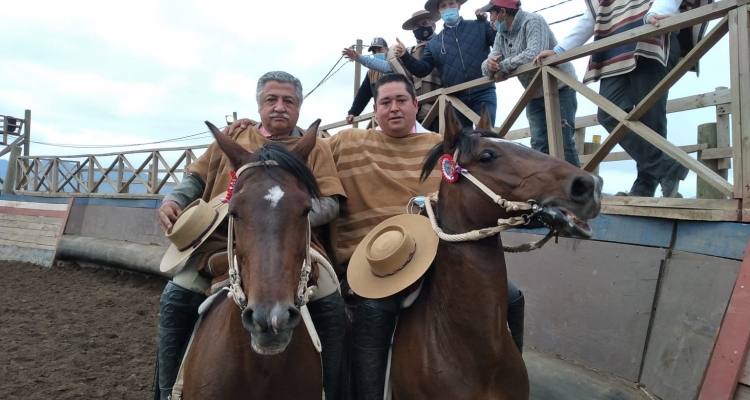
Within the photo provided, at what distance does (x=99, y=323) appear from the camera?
7.41 meters

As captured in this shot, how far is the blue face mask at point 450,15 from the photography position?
18.1 ft

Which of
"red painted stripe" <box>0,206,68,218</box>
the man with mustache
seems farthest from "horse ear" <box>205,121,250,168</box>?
"red painted stripe" <box>0,206,68,218</box>

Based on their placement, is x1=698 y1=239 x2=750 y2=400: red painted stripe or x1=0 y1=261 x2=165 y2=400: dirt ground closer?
x1=698 y1=239 x2=750 y2=400: red painted stripe

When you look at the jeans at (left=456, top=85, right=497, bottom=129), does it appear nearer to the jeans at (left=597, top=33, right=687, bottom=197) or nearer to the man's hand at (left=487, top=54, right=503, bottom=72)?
the man's hand at (left=487, top=54, right=503, bottom=72)

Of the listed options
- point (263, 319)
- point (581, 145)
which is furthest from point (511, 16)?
point (263, 319)

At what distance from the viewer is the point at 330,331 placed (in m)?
2.62

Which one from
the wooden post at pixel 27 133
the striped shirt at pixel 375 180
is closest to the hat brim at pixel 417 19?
the striped shirt at pixel 375 180

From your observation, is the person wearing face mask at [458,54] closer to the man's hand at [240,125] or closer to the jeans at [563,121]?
the jeans at [563,121]

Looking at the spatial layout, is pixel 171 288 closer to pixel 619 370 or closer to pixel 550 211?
pixel 550 211

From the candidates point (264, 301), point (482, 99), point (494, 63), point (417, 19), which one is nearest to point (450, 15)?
point (417, 19)

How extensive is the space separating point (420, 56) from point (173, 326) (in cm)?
470

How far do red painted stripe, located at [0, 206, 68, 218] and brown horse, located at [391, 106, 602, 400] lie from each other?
13973 mm

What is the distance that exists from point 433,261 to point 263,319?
117 cm

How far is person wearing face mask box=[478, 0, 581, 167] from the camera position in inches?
178
